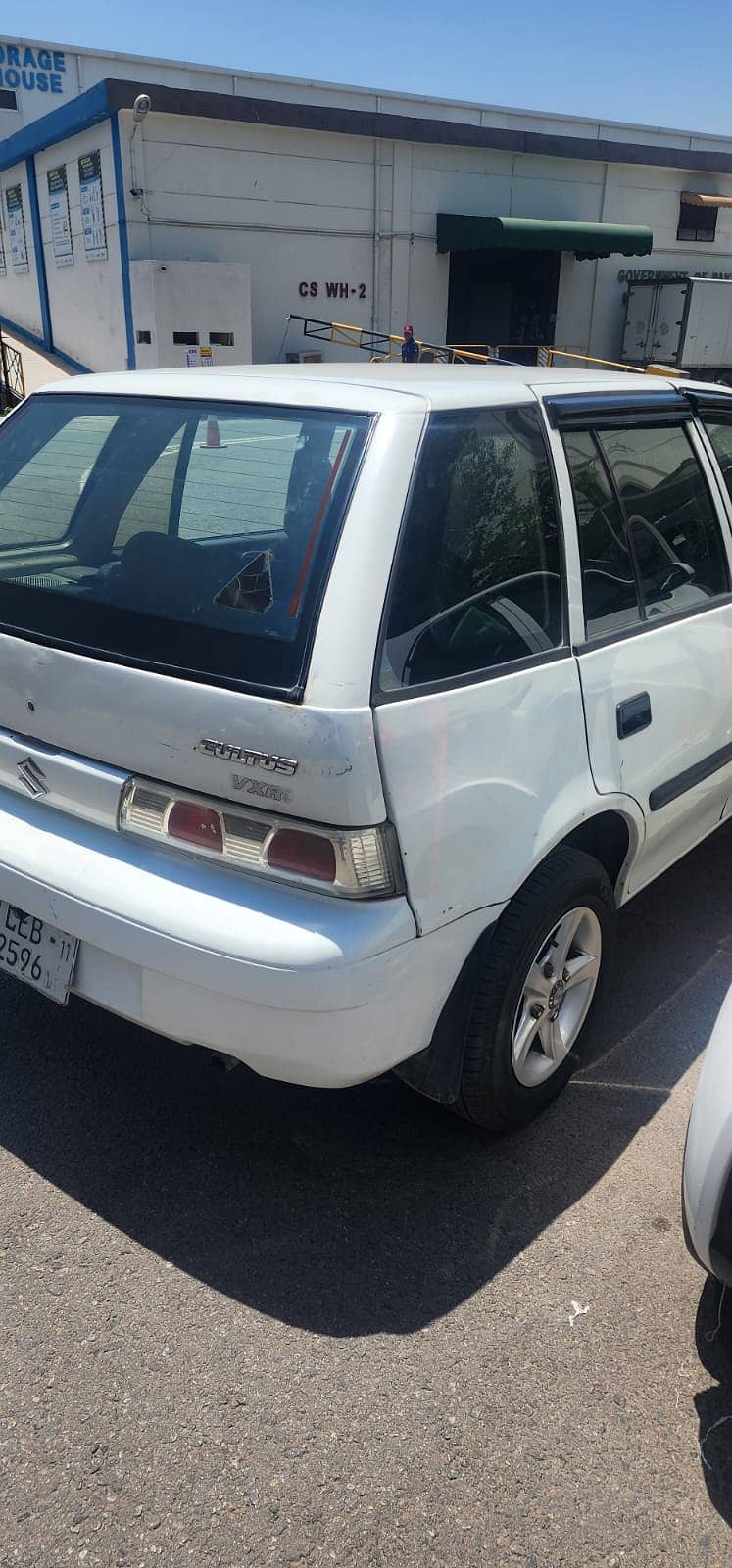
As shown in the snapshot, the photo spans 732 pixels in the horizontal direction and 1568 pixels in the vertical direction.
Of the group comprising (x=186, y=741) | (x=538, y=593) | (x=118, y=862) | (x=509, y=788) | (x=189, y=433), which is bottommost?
(x=118, y=862)

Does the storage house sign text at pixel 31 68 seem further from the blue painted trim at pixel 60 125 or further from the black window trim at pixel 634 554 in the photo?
the black window trim at pixel 634 554

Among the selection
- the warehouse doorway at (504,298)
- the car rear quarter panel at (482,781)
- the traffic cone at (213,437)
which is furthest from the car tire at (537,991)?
the warehouse doorway at (504,298)

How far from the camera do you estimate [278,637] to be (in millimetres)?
Result: 2062

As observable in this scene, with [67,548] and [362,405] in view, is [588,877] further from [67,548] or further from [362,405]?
[67,548]

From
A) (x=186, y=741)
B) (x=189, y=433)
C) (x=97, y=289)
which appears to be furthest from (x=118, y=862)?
(x=97, y=289)

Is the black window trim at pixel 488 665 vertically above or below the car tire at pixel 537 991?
above

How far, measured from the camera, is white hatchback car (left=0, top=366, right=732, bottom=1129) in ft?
6.64

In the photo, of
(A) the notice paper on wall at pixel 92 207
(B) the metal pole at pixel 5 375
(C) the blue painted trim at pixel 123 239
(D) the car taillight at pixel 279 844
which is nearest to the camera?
(D) the car taillight at pixel 279 844

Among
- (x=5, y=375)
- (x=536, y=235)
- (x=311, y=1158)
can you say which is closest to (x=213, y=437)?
(x=311, y=1158)

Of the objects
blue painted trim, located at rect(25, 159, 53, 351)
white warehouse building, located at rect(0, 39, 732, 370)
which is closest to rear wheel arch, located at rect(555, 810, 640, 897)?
white warehouse building, located at rect(0, 39, 732, 370)

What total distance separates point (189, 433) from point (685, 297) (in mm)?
23630

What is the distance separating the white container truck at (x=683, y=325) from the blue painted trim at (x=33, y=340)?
12.5 metres

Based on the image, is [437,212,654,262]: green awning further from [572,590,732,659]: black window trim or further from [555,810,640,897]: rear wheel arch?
[555,810,640,897]: rear wheel arch

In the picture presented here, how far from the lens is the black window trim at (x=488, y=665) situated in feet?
6.67
